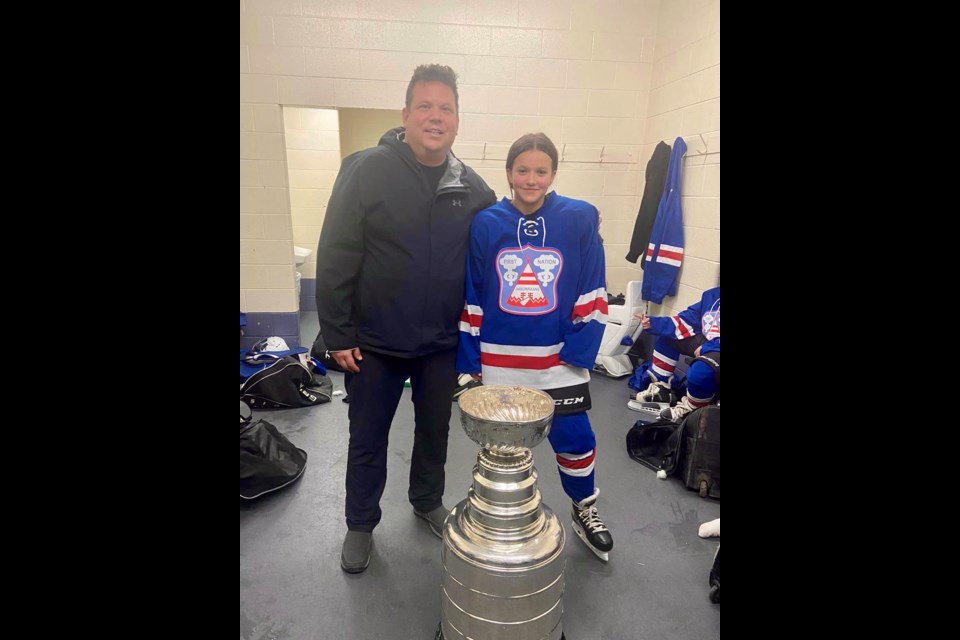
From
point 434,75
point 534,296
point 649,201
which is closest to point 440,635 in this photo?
point 534,296

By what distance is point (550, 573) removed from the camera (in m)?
0.98

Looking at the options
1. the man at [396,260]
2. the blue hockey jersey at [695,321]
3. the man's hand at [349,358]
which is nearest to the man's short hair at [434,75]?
the man at [396,260]

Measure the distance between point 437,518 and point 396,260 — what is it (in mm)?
846

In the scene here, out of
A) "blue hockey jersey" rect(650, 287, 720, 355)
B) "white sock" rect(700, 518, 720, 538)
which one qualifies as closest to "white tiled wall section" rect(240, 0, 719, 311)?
"blue hockey jersey" rect(650, 287, 720, 355)

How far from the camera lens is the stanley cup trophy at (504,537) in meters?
0.93

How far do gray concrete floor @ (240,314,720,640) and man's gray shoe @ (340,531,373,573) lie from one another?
0.08 feet

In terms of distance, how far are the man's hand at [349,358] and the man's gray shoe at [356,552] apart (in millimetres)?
503

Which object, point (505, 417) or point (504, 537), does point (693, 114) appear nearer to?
point (505, 417)

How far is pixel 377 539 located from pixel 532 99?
2509mm

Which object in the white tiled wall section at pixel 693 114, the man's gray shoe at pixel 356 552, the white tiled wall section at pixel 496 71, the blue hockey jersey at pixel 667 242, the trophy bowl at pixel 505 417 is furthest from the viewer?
the blue hockey jersey at pixel 667 242

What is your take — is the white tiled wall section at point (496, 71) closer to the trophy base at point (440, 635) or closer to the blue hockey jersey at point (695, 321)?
the blue hockey jersey at point (695, 321)

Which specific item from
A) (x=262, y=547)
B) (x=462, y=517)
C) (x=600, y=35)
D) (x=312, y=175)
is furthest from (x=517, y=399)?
(x=312, y=175)
